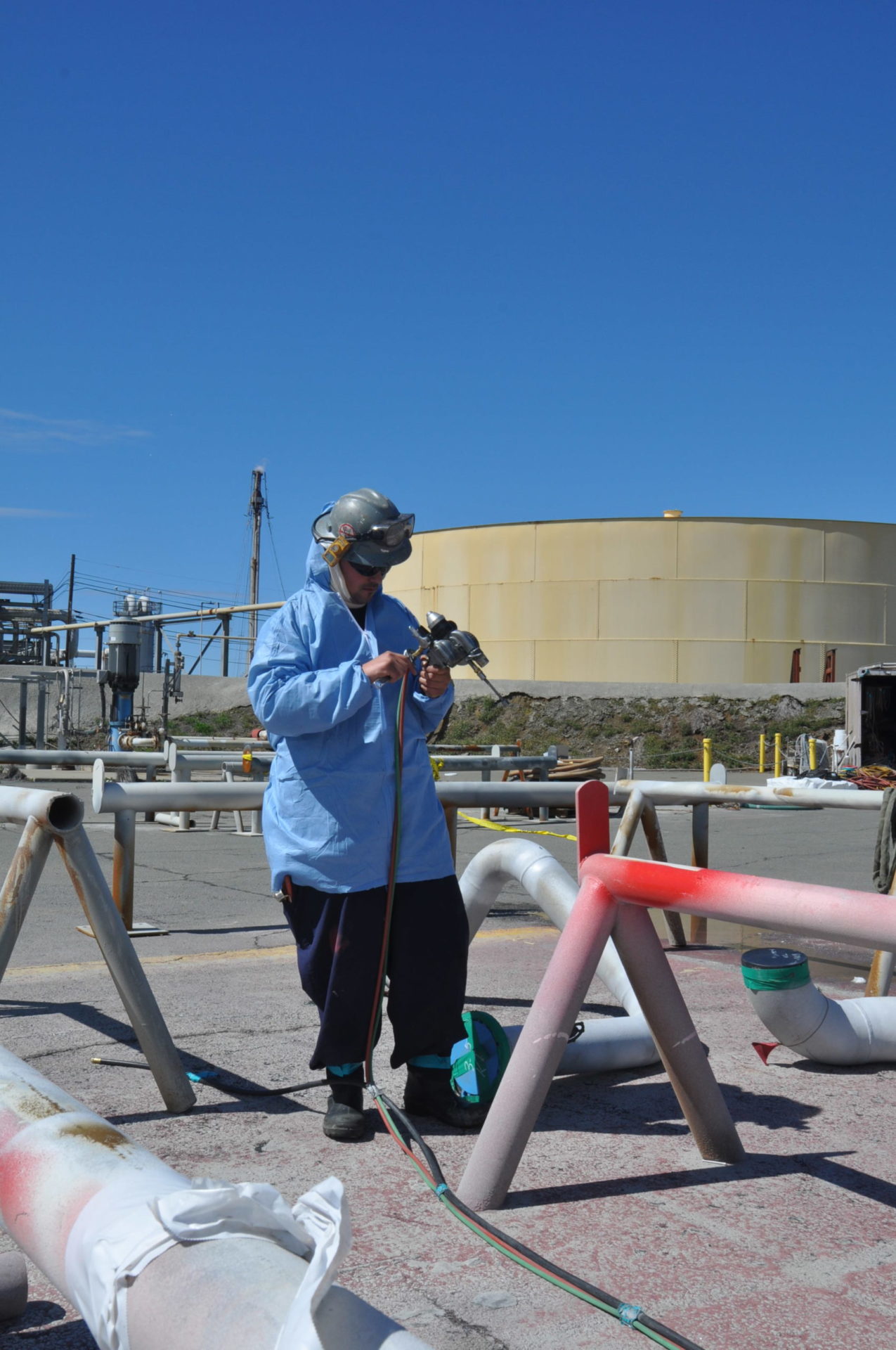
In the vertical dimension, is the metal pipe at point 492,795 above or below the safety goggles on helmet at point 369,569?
below

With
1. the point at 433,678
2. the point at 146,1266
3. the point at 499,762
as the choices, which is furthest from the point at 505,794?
the point at 499,762

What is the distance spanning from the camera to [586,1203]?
2.84 meters

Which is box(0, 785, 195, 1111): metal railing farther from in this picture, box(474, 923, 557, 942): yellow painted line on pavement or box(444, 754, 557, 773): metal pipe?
box(444, 754, 557, 773): metal pipe

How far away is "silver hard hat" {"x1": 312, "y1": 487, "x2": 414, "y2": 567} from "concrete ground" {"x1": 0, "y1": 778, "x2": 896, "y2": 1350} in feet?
5.38

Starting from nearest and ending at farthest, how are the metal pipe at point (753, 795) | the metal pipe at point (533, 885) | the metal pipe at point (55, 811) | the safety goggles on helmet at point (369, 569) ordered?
the metal pipe at point (55, 811) < the safety goggles on helmet at point (369, 569) < the metal pipe at point (533, 885) < the metal pipe at point (753, 795)

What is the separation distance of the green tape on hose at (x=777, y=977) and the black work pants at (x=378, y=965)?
0.83 meters

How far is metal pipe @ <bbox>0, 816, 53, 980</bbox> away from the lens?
11.5 ft

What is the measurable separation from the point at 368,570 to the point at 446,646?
0.37 m

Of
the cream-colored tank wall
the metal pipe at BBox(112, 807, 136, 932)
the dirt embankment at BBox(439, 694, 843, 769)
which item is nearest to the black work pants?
the metal pipe at BBox(112, 807, 136, 932)

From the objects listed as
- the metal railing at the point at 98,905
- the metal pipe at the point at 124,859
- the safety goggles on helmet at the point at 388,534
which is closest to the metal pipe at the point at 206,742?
the metal pipe at the point at 124,859

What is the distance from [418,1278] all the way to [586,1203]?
1.94 feet

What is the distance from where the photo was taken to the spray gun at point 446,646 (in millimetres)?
3471

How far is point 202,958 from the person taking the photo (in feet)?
19.5

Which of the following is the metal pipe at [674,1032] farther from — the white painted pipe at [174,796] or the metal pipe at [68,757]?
the metal pipe at [68,757]
